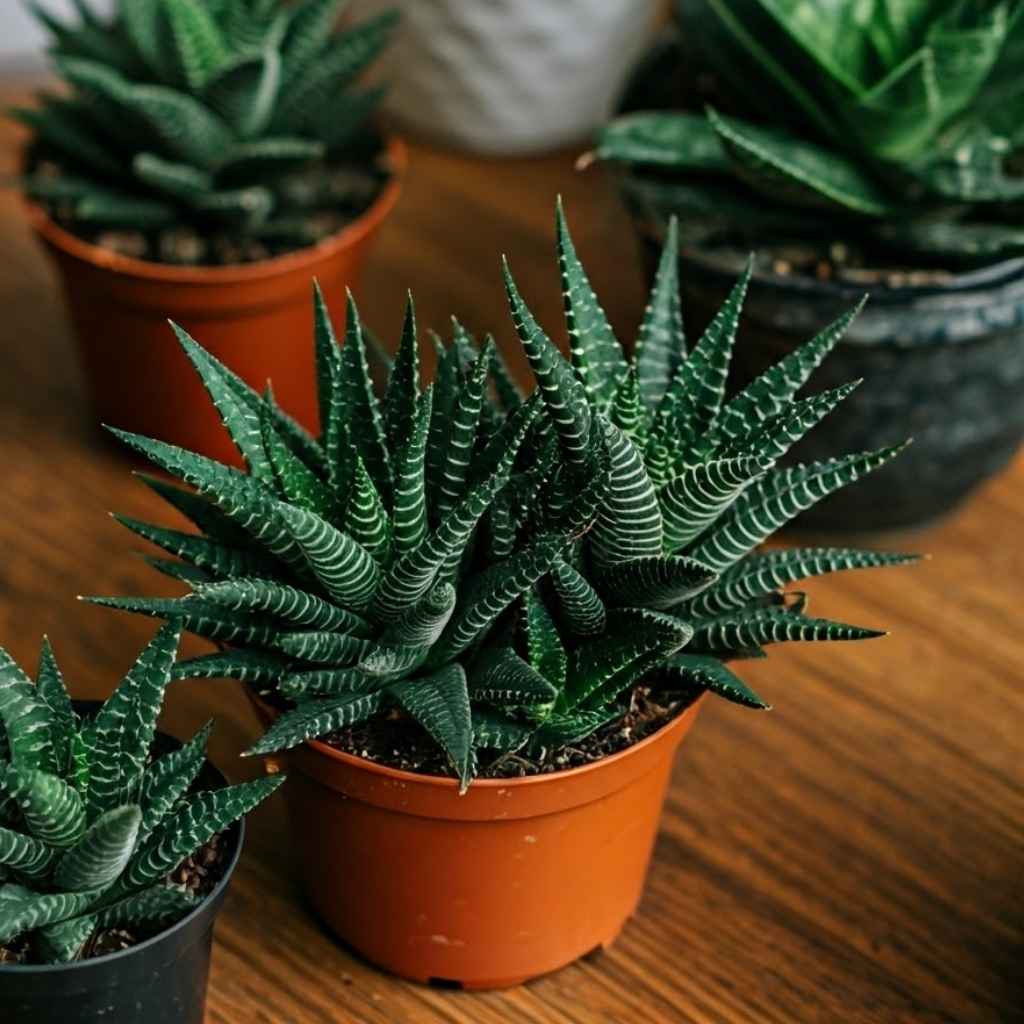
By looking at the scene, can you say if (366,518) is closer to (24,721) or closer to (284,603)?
(284,603)

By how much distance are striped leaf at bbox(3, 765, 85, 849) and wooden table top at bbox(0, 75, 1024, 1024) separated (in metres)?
0.25

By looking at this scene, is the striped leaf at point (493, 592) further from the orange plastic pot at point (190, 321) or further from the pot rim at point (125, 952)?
the orange plastic pot at point (190, 321)

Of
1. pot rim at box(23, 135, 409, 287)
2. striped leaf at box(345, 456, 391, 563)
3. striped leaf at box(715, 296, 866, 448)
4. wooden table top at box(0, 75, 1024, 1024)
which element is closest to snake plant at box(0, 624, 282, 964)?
striped leaf at box(345, 456, 391, 563)

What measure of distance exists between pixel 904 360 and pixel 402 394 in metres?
0.46

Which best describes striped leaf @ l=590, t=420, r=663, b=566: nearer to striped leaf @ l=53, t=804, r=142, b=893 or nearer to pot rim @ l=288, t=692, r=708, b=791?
pot rim @ l=288, t=692, r=708, b=791

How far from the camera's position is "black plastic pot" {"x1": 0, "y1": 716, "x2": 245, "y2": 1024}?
788mm

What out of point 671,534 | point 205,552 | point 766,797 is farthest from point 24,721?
point 766,797

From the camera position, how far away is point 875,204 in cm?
124

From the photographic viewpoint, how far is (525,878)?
938mm

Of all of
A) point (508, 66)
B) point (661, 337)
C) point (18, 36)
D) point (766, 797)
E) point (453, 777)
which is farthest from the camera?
point (18, 36)

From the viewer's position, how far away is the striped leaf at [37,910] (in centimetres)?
76

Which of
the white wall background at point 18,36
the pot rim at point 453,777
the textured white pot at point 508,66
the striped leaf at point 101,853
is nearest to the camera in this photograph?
the striped leaf at point 101,853

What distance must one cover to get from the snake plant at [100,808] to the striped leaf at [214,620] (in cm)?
5

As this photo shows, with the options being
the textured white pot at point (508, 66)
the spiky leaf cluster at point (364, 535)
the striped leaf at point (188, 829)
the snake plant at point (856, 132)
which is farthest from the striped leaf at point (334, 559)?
the textured white pot at point (508, 66)
